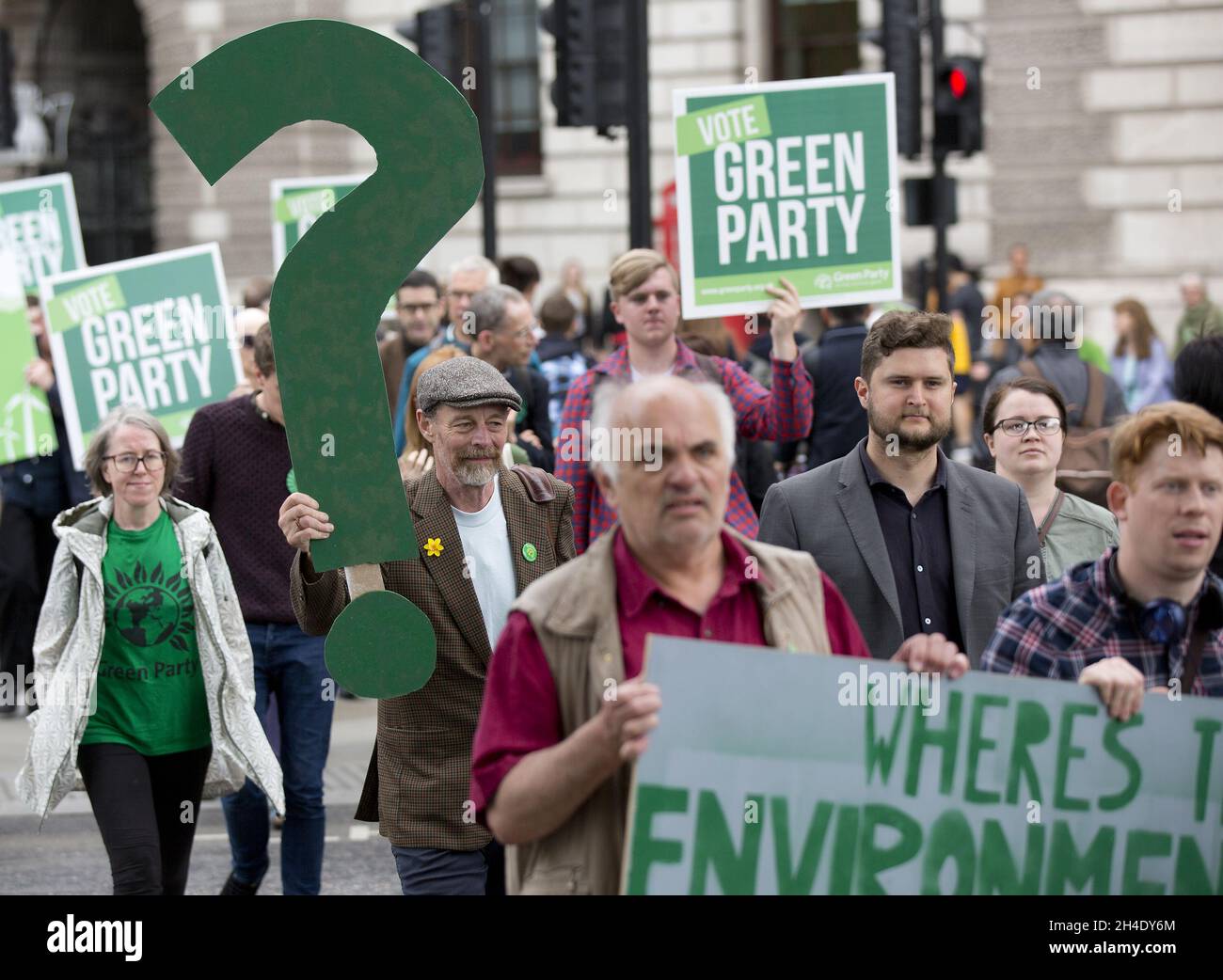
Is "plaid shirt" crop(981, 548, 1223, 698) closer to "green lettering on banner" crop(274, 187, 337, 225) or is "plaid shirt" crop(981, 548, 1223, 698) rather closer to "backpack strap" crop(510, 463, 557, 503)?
"backpack strap" crop(510, 463, 557, 503)

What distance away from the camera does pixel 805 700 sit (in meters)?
3.41

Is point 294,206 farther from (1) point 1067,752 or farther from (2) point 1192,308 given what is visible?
(1) point 1067,752

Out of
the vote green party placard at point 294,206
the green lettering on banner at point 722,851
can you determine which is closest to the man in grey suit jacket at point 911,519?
the green lettering on banner at point 722,851

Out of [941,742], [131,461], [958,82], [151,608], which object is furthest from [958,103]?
[941,742]

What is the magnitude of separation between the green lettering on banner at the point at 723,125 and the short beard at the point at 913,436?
101 inches

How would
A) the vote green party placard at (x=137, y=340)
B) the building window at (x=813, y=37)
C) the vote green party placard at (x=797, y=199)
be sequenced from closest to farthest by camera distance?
the vote green party placard at (x=797, y=199) < the vote green party placard at (x=137, y=340) < the building window at (x=813, y=37)

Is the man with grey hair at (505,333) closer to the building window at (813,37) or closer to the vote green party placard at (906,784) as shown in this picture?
the vote green party placard at (906,784)

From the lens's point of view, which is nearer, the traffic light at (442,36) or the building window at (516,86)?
the traffic light at (442,36)

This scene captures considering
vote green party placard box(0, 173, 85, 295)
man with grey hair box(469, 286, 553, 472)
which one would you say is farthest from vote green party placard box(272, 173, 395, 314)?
man with grey hair box(469, 286, 553, 472)

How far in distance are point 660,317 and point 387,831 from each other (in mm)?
2604

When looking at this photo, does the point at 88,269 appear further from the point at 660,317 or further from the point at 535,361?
the point at 660,317

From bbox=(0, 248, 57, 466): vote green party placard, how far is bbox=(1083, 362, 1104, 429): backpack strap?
16.5 feet

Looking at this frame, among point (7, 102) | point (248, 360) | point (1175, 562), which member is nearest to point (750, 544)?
point (1175, 562)

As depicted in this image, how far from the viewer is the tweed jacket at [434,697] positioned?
15.9 ft
